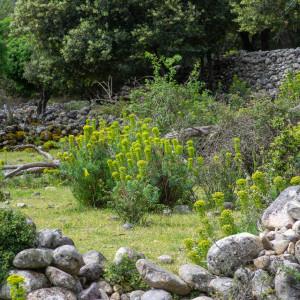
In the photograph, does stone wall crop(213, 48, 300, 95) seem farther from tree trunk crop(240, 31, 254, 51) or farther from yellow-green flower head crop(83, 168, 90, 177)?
yellow-green flower head crop(83, 168, 90, 177)

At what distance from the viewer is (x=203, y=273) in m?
5.65

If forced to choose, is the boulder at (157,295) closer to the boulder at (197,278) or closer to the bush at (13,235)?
the boulder at (197,278)

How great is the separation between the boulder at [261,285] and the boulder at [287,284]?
0.09 meters

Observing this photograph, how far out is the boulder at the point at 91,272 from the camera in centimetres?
591

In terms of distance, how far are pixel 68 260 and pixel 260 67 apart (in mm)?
17406

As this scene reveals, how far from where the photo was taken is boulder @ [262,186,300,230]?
6.04 meters

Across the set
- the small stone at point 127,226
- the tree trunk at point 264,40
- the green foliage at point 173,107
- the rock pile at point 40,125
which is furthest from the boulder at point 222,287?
the tree trunk at point 264,40

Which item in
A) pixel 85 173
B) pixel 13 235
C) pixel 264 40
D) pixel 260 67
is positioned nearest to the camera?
pixel 13 235

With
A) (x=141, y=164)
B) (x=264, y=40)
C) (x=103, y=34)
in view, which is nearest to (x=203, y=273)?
(x=141, y=164)

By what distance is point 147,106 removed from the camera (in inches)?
542

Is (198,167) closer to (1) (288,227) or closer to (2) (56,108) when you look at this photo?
(1) (288,227)

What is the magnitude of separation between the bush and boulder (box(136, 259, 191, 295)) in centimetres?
104

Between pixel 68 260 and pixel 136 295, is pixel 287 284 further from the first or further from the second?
pixel 68 260

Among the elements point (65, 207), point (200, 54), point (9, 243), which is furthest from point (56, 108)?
point (9, 243)
